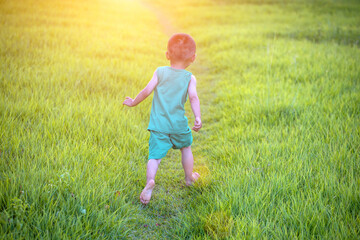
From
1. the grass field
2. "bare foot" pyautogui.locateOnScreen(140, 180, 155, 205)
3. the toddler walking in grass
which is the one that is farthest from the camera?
the toddler walking in grass

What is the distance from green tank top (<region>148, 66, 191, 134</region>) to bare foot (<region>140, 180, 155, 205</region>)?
48 centimetres

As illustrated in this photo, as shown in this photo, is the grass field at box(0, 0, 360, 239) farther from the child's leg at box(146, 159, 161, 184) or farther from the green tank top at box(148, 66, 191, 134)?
the green tank top at box(148, 66, 191, 134)

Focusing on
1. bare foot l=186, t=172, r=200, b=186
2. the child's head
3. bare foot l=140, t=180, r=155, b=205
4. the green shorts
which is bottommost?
bare foot l=186, t=172, r=200, b=186

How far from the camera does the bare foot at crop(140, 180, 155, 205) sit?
2203 millimetres

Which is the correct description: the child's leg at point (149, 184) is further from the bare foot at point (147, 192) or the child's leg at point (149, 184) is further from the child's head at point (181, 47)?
the child's head at point (181, 47)

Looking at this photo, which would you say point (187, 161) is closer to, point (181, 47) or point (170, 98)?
point (170, 98)

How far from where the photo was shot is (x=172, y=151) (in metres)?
3.38

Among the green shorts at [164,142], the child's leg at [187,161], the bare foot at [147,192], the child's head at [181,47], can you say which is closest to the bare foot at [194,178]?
the child's leg at [187,161]

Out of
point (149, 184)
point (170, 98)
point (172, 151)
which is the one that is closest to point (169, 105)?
point (170, 98)

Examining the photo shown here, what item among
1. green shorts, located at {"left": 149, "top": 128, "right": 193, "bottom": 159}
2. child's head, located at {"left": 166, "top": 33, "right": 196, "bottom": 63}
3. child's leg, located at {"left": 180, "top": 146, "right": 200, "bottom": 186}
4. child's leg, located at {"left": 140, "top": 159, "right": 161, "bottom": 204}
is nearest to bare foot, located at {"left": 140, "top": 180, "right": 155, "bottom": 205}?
child's leg, located at {"left": 140, "top": 159, "right": 161, "bottom": 204}

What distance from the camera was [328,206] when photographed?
6.63 ft

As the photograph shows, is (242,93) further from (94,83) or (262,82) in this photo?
(94,83)

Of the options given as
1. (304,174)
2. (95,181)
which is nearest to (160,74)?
(95,181)

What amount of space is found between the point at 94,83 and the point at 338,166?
3.64 meters
